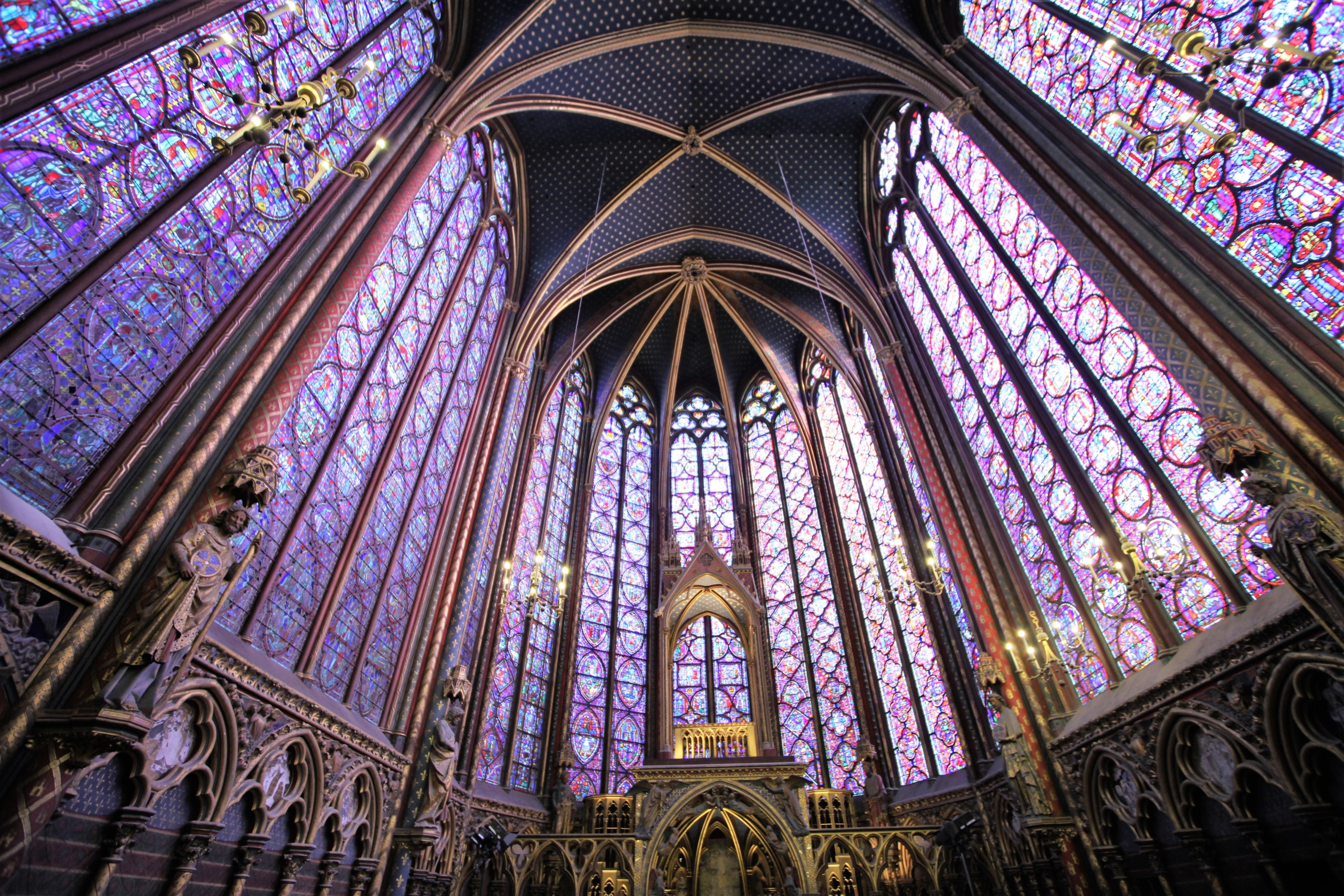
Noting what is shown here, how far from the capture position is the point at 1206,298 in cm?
624

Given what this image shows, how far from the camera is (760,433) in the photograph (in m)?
20.6

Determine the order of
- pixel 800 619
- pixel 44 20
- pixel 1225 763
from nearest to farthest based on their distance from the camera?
pixel 44 20 → pixel 1225 763 → pixel 800 619

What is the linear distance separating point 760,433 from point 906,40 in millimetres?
11580

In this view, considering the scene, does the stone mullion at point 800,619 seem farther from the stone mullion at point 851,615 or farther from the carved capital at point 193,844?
the carved capital at point 193,844

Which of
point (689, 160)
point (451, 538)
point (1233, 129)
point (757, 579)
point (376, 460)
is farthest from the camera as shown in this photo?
point (757, 579)

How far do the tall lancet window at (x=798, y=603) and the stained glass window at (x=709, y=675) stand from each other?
88 cm

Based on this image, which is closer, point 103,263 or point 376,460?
point 103,263

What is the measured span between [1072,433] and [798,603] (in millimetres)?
9100

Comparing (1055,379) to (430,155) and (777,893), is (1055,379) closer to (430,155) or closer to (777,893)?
(777,893)

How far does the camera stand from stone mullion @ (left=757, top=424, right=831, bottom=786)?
14.0 m

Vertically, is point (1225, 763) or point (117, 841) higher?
point (1225, 763)

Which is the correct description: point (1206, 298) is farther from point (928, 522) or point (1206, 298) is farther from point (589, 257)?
Answer: point (589, 257)

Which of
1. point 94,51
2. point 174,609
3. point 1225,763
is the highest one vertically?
point 94,51

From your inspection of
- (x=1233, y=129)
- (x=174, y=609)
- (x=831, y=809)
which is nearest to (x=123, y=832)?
(x=174, y=609)
